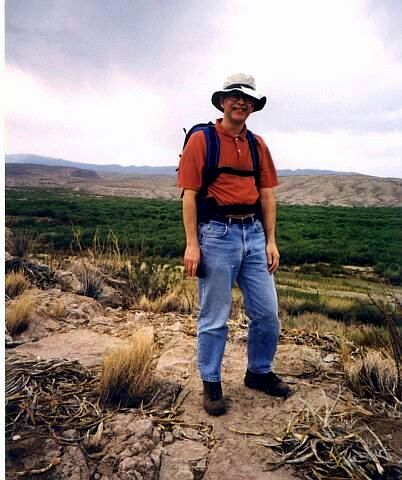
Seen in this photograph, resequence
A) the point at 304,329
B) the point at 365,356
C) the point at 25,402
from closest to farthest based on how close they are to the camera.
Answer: the point at 25,402, the point at 365,356, the point at 304,329

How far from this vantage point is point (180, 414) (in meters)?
1.76

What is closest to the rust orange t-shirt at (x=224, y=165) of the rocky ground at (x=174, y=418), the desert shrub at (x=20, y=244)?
the rocky ground at (x=174, y=418)

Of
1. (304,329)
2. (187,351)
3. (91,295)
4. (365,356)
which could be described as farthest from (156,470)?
(91,295)

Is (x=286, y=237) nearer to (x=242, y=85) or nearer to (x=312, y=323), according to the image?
(x=312, y=323)

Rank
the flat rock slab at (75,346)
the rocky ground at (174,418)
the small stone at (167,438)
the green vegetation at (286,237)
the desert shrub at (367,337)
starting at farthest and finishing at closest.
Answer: the green vegetation at (286,237)
the desert shrub at (367,337)
the flat rock slab at (75,346)
the small stone at (167,438)
the rocky ground at (174,418)

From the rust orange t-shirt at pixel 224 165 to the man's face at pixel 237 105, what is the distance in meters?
0.06

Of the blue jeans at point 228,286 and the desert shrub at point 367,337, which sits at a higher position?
the blue jeans at point 228,286

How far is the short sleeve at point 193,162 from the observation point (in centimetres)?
168

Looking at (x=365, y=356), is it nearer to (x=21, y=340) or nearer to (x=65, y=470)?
(x=65, y=470)

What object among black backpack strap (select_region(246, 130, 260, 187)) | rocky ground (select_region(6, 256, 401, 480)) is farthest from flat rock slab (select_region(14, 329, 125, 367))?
black backpack strap (select_region(246, 130, 260, 187))

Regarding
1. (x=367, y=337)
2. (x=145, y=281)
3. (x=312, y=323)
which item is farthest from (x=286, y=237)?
(x=367, y=337)

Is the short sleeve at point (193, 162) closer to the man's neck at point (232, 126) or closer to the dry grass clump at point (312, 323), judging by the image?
the man's neck at point (232, 126)

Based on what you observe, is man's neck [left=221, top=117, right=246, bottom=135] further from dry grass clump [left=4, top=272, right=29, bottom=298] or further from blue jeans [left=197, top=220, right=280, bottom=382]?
dry grass clump [left=4, top=272, right=29, bottom=298]

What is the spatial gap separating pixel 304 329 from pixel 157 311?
2.58 feet
